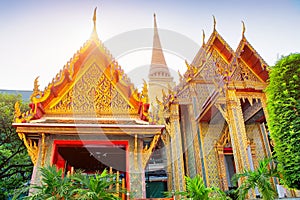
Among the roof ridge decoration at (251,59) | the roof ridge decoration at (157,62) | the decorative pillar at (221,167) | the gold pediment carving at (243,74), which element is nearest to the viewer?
the gold pediment carving at (243,74)

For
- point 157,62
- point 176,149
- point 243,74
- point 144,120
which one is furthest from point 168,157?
point 157,62

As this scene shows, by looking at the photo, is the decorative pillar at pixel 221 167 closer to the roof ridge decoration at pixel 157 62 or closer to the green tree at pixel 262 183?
the green tree at pixel 262 183

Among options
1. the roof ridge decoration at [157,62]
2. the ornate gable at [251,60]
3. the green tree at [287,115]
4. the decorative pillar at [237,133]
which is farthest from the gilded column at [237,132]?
the roof ridge decoration at [157,62]

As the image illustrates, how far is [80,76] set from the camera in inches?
266

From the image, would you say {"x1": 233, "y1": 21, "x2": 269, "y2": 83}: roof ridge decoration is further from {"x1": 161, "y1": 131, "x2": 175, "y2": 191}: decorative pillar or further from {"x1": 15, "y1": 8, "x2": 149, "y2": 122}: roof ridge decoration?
{"x1": 15, "y1": 8, "x2": 149, "y2": 122}: roof ridge decoration

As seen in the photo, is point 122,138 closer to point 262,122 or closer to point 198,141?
point 198,141

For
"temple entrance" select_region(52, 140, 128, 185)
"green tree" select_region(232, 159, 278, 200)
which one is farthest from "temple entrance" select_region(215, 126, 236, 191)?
"green tree" select_region(232, 159, 278, 200)

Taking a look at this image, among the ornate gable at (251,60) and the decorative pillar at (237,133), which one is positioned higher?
the ornate gable at (251,60)

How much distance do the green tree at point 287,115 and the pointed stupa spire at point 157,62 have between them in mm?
22608

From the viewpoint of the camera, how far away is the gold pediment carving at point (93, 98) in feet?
20.4

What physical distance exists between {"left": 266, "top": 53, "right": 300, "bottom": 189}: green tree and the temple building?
2440 millimetres

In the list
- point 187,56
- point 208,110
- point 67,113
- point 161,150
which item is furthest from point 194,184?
point 187,56

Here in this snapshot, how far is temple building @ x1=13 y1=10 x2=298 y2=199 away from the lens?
5.66 meters

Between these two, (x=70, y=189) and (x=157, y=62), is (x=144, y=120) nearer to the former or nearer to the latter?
(x=70, y=189)
